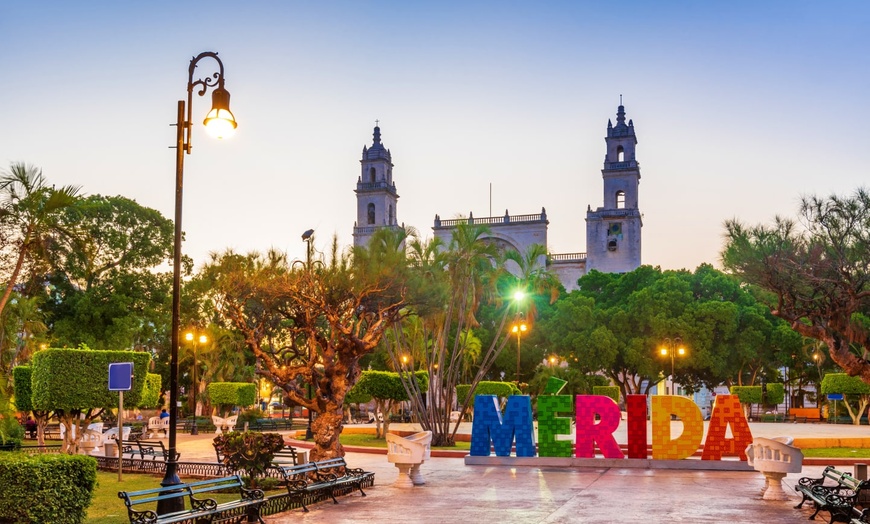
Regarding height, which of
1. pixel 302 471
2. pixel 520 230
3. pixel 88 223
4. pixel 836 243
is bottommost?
pixel 302 471

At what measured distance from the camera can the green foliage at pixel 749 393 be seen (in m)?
47.0

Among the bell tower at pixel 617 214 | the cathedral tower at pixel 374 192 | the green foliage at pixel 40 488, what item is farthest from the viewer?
the cathedral tower at pixel 374 192

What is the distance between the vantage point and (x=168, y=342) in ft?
172

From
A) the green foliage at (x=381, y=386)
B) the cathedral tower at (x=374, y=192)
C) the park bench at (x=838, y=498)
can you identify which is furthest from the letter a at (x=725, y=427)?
the cathedral tower at (x=374, y=192)

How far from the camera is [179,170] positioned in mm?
12312

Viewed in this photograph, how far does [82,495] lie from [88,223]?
116ft

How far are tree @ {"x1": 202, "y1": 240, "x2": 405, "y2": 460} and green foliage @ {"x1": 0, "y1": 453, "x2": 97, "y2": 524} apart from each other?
7661 millimetres

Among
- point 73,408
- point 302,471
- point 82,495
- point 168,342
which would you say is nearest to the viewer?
point 82,495

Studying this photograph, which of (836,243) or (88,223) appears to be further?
(88,223)

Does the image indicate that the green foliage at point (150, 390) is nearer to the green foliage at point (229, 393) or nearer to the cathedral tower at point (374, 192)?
the green foliage at point (229, 393)

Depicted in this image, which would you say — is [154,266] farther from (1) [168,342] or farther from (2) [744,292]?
(2) [744,292]

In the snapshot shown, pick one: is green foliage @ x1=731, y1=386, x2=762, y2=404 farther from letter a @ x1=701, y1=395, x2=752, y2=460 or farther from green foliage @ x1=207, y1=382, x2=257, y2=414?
letter a @ x1=701, y1=395, x2=752, y2=460

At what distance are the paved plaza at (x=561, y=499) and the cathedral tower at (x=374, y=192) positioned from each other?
6310cm

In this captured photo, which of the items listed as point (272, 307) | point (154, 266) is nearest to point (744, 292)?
point (154, 266)
